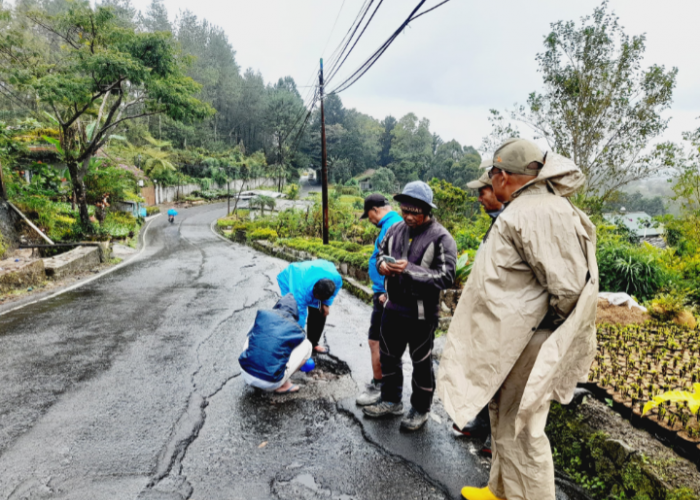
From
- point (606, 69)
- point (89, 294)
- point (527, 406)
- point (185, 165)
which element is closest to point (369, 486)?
point (527, 406)

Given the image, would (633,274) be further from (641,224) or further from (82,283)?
(82,283)

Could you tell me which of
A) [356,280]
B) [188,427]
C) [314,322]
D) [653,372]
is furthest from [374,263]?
[356,280]

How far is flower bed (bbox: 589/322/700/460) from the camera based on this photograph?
239cm

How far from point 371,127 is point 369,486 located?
73586 millimetres

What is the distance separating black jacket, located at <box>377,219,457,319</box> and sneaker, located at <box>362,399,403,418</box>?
2.80 feet

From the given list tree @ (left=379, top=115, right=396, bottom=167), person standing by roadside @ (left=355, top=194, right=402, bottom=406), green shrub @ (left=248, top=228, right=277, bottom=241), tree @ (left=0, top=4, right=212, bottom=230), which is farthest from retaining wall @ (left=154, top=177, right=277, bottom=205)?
person standing by roadside @ (left=355, top=194, right=402, bottom=406)

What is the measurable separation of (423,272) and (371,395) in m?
1.32

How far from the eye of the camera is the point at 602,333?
410 centimetres

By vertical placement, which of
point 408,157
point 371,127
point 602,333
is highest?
point 371,127

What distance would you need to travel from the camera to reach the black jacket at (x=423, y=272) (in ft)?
8.89

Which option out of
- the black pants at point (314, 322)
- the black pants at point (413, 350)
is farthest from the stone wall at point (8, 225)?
the black pants at point (413, 350)

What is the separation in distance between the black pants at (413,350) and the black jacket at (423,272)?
0.08 m

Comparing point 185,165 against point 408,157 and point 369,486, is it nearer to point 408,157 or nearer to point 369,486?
point 408,157

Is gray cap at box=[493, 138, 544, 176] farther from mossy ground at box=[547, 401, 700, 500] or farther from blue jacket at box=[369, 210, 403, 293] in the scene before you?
mossy ground at box=[547, 401, 700, 500]
